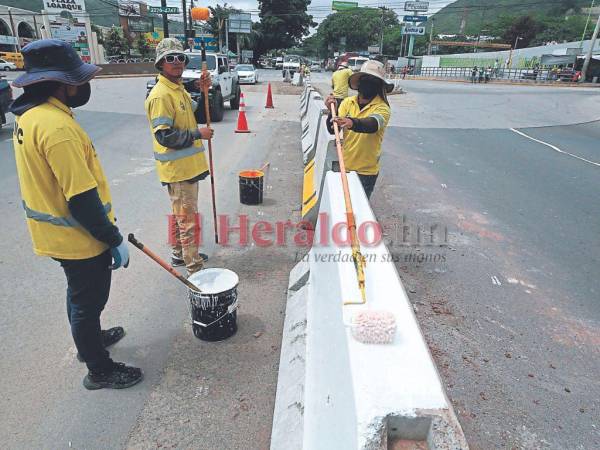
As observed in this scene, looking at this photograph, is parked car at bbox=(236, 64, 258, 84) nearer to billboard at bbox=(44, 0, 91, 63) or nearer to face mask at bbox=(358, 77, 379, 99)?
face mask at bbox=(358, 77, 379, 99)

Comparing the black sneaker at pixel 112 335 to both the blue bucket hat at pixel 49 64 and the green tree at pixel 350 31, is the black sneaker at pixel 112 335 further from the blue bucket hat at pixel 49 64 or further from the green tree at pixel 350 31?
the green tree at pixel 350 31

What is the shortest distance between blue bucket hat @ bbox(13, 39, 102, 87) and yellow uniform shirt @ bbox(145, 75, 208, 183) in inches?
51.3

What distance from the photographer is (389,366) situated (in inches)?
56.9

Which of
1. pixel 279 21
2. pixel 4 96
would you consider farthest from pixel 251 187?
pixel 279 21

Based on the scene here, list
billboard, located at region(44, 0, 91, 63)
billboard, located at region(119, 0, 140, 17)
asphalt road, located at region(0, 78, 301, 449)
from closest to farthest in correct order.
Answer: asphalt road, located at region(0, 78, 301, 449) → billboard, located at region(44, 0, 91, 63) → billboard, located at region(119, 0, 140, 17)

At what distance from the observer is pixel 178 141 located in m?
3.61

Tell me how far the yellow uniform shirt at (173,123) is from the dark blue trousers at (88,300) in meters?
1.38

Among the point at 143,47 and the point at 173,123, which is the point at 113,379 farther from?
the point at 143,47

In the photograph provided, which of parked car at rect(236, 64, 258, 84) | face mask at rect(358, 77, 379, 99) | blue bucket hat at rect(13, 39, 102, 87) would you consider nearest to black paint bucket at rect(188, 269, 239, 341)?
blue bucket hat at rect(13, 39, 102, 87)

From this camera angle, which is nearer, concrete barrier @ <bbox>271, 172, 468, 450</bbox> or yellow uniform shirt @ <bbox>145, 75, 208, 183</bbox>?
concrete barrier @ <bbox>271, 172, 468, 450</bbox>

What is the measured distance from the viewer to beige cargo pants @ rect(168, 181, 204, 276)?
12.8 ft

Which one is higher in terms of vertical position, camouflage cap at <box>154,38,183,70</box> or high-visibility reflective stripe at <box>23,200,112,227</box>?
camouflage cap at <box>154,38,183,70</box>

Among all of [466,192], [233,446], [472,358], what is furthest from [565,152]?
[233,446]

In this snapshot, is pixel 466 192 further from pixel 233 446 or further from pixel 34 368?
pixel 34 368
